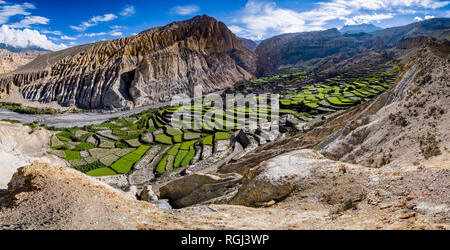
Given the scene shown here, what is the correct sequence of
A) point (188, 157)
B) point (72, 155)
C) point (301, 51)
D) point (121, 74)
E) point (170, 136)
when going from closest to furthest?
point (188, 157)
point (72, 155)
point (170, 136)
point (121, 74)
point (301, 51)

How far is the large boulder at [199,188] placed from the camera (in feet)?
44.0

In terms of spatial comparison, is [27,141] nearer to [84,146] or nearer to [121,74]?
[84,146]

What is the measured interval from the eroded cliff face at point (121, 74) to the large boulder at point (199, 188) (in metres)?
58.5

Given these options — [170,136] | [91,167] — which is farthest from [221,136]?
[91,167]

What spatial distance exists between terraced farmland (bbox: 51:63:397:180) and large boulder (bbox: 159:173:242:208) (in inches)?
436

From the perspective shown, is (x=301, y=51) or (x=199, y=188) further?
(x=301, y=51)

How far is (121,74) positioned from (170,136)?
46277 mm

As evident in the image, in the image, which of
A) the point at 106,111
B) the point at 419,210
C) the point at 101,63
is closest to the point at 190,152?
the point at 419,210

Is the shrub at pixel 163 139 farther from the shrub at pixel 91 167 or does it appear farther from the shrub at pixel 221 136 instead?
the shrub at pixel 91 167

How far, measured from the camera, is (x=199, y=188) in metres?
14.3

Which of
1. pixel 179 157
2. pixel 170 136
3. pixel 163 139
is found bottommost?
pixel 179 157

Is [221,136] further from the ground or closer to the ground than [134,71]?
closer to the ground
